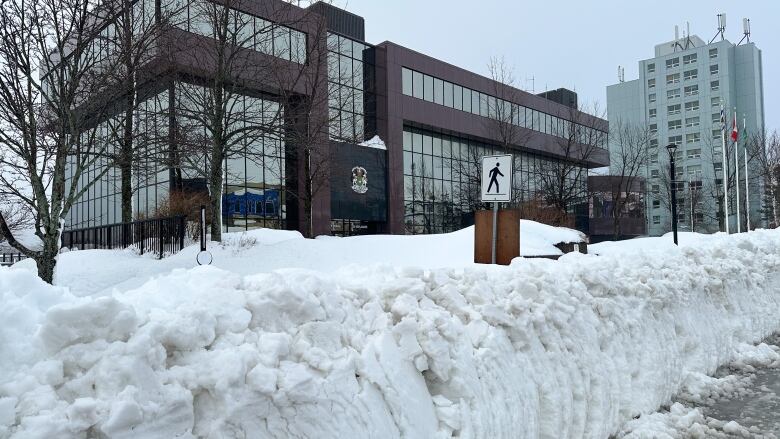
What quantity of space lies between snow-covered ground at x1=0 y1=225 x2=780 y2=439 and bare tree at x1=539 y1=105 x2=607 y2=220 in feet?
93.2

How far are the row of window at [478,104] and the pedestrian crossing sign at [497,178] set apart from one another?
29301 mm

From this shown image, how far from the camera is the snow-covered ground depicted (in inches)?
91.3

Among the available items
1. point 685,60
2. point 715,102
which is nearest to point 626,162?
point 715,102

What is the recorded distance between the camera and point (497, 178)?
27.1ft

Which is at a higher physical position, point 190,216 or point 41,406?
point 190,216

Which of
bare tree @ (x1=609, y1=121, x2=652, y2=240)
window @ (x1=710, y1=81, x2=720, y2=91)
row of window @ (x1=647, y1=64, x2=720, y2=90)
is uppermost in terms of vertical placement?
row of window @ (x1=647, y1=64, x2=720, y2=90)

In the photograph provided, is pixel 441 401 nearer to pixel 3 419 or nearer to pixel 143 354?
pixel 143 354

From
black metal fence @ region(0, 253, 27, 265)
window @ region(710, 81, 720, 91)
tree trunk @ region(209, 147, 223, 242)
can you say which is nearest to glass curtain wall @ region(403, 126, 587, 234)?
tree trunk @ region(209, 147, 223, 242)

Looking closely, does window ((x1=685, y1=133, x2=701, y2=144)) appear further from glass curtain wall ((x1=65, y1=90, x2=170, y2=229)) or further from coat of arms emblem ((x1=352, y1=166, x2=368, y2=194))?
glass curtain wall ((x1=65, y1=90, x2=170, y2=229))

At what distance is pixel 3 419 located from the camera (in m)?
2.07

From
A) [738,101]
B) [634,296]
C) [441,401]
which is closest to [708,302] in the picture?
[634,296]

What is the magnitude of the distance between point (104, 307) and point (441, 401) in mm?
2150

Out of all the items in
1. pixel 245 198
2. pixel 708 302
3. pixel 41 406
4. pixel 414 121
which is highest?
pixel 414 121

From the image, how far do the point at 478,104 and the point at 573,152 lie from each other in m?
12.2
